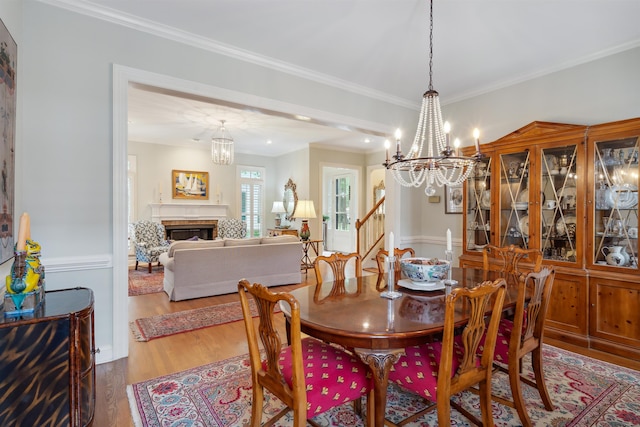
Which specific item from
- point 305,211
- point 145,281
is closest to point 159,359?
point 145,281

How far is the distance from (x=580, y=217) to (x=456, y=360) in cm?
223

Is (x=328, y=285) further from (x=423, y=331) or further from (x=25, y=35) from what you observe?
(x=25, y=35)

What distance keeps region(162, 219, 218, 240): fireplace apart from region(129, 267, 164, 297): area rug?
50.3 inches

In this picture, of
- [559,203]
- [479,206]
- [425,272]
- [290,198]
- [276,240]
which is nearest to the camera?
[425,272]

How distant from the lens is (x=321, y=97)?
3.80 m

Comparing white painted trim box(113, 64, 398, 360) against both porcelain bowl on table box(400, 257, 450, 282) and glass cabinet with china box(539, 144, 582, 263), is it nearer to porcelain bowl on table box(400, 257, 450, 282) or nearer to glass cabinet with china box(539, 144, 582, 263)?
porcelain bowl on table box(400, 257, 450, 282)

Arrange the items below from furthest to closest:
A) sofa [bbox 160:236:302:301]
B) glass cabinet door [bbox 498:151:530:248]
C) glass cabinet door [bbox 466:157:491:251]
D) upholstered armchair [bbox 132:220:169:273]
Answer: upholstered armchair [bbox 132:220:169:273] → sofa [bbox 160:236:302:301] → glass cabinet door [bbox 466:157:491:251] → glass cabinet door [bbox 498:151:530:248]

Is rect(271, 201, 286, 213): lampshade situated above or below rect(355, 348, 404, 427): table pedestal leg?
above

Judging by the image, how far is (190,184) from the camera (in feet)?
26.2

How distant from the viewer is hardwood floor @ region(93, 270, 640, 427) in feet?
6.80

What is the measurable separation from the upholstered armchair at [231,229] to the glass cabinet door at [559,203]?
6.40m

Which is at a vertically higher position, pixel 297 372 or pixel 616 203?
pixel 616 203

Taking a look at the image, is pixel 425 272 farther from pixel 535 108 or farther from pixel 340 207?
pixel 340 207

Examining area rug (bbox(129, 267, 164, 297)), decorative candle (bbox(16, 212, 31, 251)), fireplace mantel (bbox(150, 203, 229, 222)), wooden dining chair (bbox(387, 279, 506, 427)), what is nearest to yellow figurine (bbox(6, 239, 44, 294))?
decorative candle (bbox(16, 212, 31, 251))
